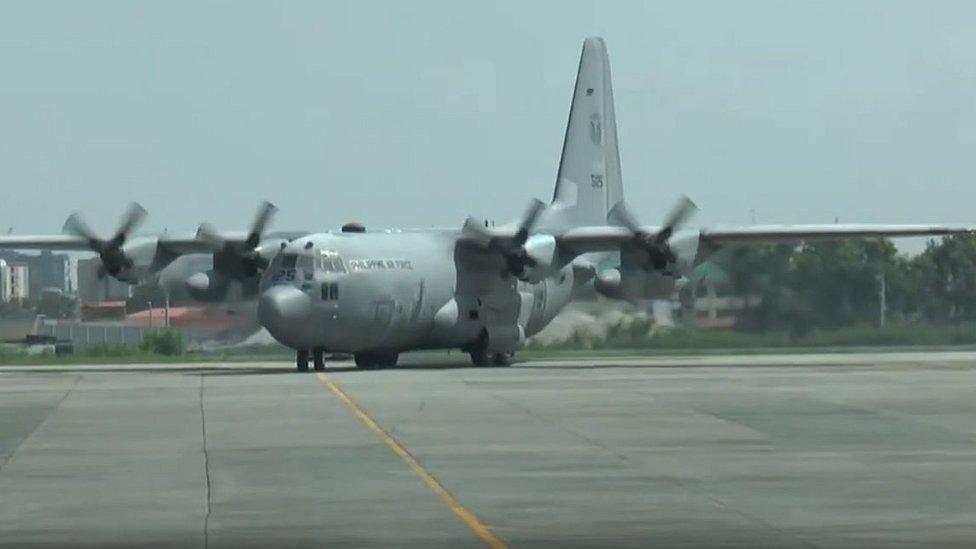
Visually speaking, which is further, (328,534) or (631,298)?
(631,298)

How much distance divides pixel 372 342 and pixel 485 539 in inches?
1250

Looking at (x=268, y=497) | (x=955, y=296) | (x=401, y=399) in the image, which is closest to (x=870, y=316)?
(x=955, y=296)

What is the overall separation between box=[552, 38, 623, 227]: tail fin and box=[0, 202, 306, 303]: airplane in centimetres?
834

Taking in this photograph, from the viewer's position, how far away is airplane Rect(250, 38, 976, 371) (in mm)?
44125

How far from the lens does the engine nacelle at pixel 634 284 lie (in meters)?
48.8

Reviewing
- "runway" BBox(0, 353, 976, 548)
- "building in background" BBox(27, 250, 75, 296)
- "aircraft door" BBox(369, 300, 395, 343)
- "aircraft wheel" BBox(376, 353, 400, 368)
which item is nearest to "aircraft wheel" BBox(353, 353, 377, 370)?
"aircraft wheel" BBox(376, 353, 400, 368)

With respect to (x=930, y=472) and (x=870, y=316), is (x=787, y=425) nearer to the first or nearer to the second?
(x=930, y=472)

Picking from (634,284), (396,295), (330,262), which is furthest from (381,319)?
(634,284)

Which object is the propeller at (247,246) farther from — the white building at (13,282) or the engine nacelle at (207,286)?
the white building at (13,282)

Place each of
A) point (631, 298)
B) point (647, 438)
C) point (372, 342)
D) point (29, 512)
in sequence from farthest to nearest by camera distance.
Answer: point (631, 298)
point (372, 342)
point (647, 438)
point (29, 512)

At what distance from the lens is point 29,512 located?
16469mm

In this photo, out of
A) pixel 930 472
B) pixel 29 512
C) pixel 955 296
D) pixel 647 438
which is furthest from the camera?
pixel 955 296

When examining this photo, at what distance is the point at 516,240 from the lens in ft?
156

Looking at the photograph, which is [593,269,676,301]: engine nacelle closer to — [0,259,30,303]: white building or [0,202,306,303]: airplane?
[0,202,306,303]: airplane
